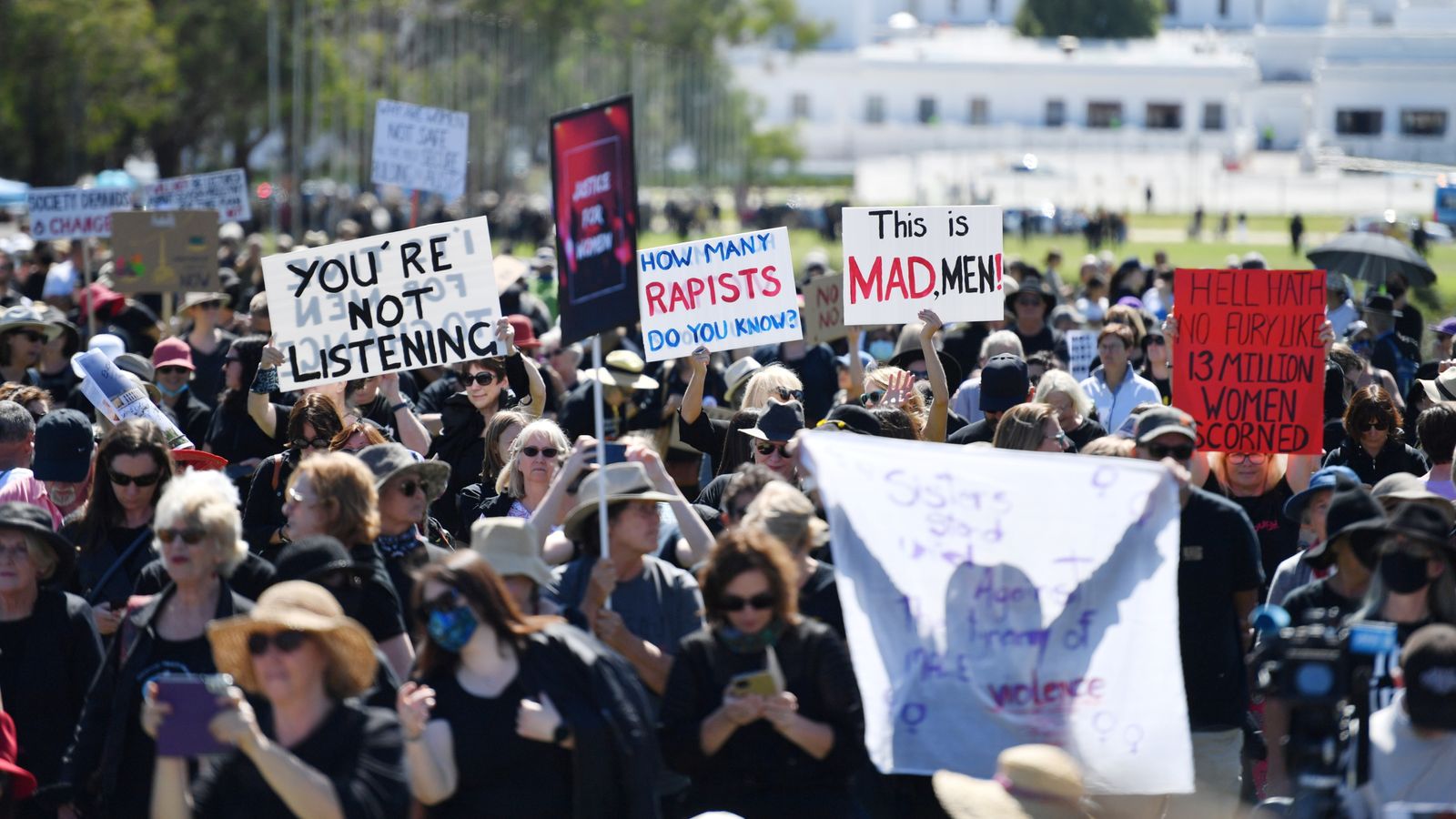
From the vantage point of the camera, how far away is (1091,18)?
122375 millimetres

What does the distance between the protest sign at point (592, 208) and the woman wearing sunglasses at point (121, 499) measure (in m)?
1.53

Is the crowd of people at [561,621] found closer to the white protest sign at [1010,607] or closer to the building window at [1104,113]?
the white protest sign at [1010,607]

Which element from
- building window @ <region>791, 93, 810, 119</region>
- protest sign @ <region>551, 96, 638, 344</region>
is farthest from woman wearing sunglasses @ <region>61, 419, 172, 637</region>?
building window @ <region>791, 93, 810, 119</region>

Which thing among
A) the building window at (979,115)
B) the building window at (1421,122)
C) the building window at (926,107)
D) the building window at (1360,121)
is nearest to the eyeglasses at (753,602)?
the building window at (1421,122)

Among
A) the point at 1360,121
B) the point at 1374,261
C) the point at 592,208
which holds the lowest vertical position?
the point at 1360,121

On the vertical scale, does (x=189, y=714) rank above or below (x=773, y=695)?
above

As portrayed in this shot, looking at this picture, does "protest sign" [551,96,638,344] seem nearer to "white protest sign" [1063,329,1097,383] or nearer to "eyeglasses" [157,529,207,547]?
"eyeglasses" [157,529,207,547]

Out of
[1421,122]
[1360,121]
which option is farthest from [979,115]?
[1421,122]

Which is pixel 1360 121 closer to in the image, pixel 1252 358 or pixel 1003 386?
pixel 1252 358

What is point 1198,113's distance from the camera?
365ft

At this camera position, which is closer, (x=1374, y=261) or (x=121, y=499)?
(x=121, y=499)

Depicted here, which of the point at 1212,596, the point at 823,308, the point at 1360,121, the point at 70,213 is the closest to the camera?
the point at 1212,596

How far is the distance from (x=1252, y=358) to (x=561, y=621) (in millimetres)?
4748

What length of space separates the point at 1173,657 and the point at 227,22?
159 ft
